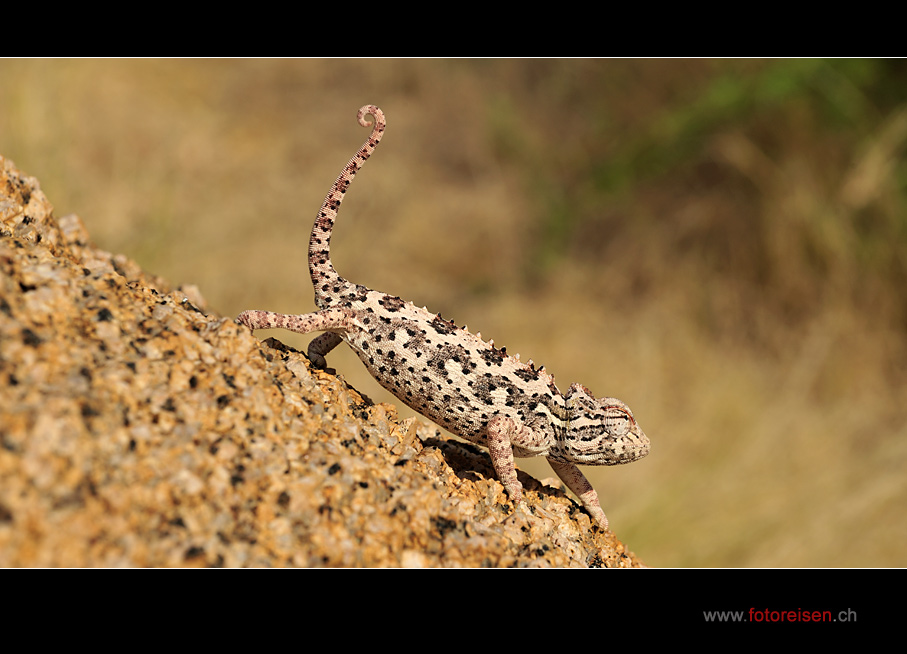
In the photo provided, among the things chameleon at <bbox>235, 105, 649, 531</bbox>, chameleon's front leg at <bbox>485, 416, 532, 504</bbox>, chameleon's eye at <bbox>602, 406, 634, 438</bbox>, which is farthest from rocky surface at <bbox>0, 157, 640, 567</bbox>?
chameleon's eye at <bbox>602, 406, 634, 438</bbox>

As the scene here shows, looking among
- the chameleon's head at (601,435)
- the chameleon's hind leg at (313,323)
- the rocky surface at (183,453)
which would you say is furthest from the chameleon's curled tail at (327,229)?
the chameleon's head at (601,435)

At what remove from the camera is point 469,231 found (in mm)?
9383

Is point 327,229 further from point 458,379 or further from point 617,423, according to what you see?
point 617,423

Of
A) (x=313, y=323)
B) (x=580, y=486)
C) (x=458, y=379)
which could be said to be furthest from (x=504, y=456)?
(x=313, y=323)

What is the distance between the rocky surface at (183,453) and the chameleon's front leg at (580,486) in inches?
15.6

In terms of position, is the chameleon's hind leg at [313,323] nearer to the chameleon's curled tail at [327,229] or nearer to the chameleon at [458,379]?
the chameleon at [458,379]

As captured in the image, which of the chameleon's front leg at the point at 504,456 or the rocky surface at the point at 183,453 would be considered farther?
the chameleon's front leg at the point at 504,456

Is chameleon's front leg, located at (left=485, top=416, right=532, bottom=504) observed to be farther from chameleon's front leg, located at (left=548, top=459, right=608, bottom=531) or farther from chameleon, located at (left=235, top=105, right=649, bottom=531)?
chameleon's front leg, located at (left=548, top=459, right=608, bottom=531)

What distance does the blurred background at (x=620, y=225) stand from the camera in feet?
18.3

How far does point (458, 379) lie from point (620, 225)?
699 cm

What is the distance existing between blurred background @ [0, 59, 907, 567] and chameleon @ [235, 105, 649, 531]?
208cm

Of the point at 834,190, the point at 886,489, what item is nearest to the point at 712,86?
the point at 834,190

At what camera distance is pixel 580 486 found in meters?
3.22

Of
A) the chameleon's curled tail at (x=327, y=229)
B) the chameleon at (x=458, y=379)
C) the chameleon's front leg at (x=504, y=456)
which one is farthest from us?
the chameleon's curled tail at (x=327, y=229)
